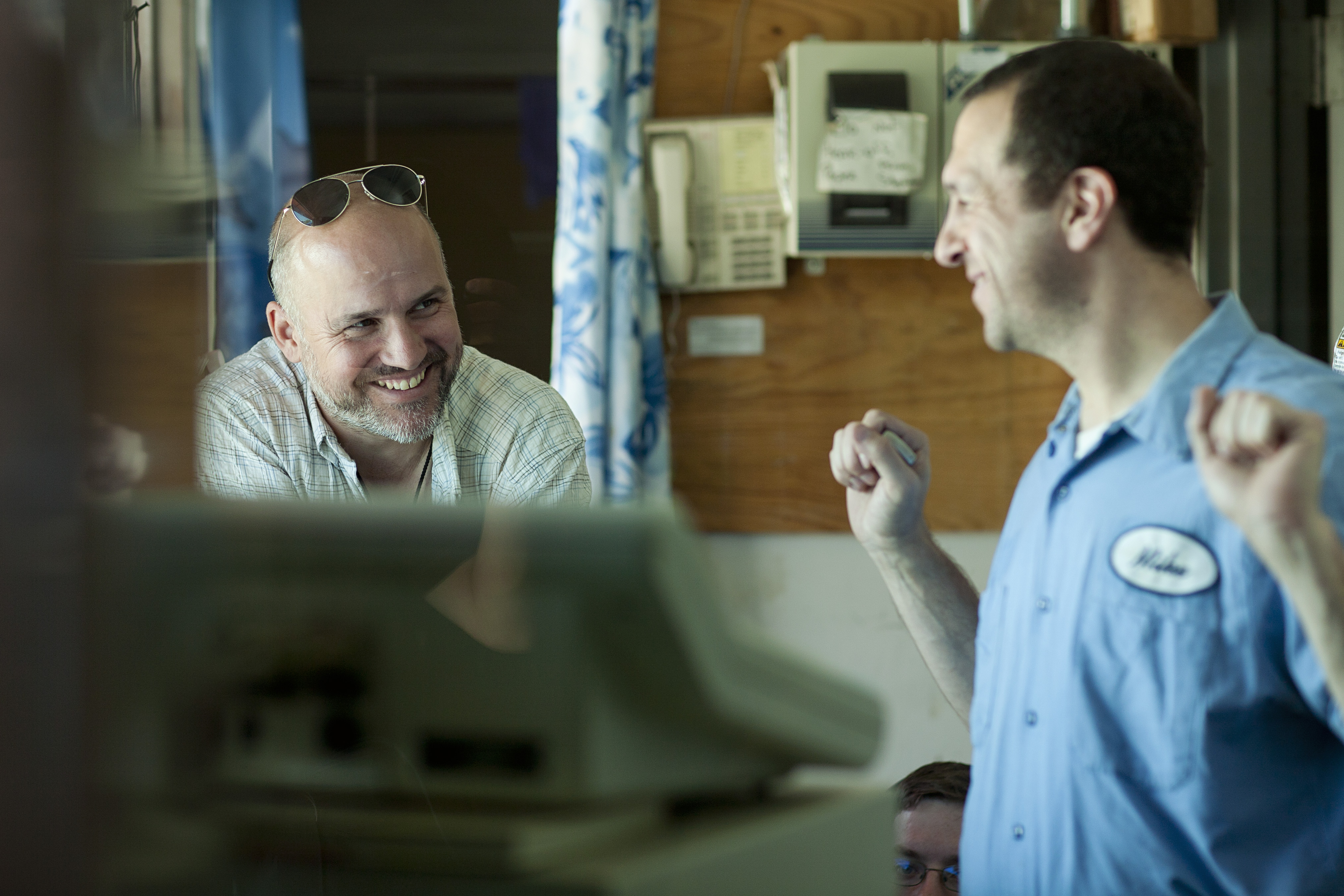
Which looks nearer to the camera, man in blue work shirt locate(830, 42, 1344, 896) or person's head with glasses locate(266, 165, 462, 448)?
person's head with glasses locate(266, 165, 462, 448)

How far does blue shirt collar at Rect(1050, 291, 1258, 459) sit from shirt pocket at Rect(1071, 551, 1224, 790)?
0.27ft

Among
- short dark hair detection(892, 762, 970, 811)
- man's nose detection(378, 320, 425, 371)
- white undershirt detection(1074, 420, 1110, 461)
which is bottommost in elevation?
short dark hair detection(892, 762, 970, 811)

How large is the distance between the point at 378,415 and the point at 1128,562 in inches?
17.2

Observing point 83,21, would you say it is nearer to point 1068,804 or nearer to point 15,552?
point 15,552

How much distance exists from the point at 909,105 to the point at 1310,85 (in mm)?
706

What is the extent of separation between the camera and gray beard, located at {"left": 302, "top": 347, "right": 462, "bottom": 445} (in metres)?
0.46

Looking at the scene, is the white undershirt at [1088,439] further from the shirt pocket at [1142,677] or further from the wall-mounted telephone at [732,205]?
the wall-mounted telephone at [732,205]

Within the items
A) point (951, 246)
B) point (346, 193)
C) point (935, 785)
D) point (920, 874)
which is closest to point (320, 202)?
point (346, 193)

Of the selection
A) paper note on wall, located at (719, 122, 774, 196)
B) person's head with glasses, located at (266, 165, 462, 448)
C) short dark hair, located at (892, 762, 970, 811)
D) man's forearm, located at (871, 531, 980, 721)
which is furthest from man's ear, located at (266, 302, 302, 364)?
paper note on wall, located at (719, 122, 774, 196)

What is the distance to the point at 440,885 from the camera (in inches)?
12.8

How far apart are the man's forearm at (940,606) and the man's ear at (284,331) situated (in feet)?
1.81

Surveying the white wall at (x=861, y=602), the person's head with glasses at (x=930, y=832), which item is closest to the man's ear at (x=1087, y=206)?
the person's head with glasses at (x=930, y=832)

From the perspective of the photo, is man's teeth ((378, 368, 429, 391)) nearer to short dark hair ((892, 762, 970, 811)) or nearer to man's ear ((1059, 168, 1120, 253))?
man's ear ((1059, 168, 1120, 253))

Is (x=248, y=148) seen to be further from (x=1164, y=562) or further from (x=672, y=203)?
(x=672, y=203)
